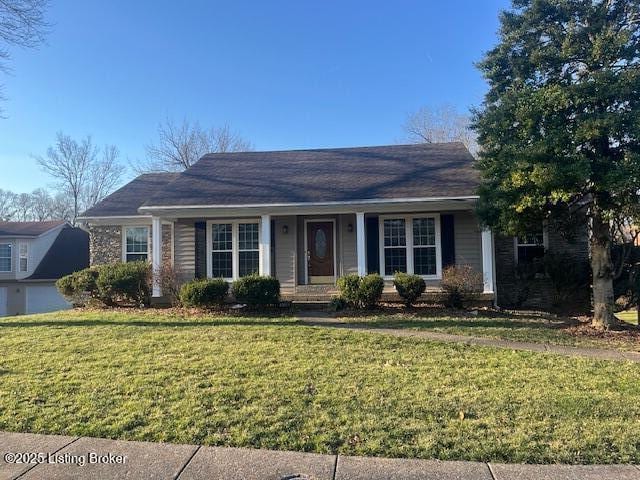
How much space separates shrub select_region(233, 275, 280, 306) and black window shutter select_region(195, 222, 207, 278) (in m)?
3.71

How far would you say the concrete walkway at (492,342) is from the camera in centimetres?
741

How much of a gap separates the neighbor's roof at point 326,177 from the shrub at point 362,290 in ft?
8.07

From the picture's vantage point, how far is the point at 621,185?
8422 mm

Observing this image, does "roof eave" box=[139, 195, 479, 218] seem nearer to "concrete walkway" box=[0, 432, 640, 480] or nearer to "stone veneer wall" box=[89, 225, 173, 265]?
"stone veneer wall" box=[89, 225, 173, 265]

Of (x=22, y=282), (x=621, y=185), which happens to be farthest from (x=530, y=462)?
(x=22, y=282)

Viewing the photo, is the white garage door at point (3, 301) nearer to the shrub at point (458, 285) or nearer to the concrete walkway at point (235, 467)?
the shrub at point (458, 285)

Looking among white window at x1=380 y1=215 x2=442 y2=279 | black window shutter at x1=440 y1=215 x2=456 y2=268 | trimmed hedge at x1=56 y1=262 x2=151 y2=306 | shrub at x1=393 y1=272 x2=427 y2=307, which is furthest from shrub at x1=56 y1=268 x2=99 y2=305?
black window shutter at x1=440 y1=215 x2=456 y2=268

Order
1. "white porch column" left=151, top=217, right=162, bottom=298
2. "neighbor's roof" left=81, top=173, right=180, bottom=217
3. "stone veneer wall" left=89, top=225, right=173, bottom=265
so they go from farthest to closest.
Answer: "stone veneer wall" left=89, top=225, right=173, bottom=265 < "neighbor's roof" left=81, top=173, right=180, bottom=217 < "white porch column" left=151, top=217, right=162, bottom=298

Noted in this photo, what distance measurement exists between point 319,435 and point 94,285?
38.9 ft

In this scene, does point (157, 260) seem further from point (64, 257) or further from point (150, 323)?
point (64, 257)

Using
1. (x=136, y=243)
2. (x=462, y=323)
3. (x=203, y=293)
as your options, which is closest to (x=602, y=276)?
(x=462, y=323)

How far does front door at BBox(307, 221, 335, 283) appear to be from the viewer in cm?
1491

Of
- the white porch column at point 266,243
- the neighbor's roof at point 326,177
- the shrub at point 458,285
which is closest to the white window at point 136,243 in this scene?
the neighbor's roof at point 326,177

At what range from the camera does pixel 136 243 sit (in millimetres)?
16859
